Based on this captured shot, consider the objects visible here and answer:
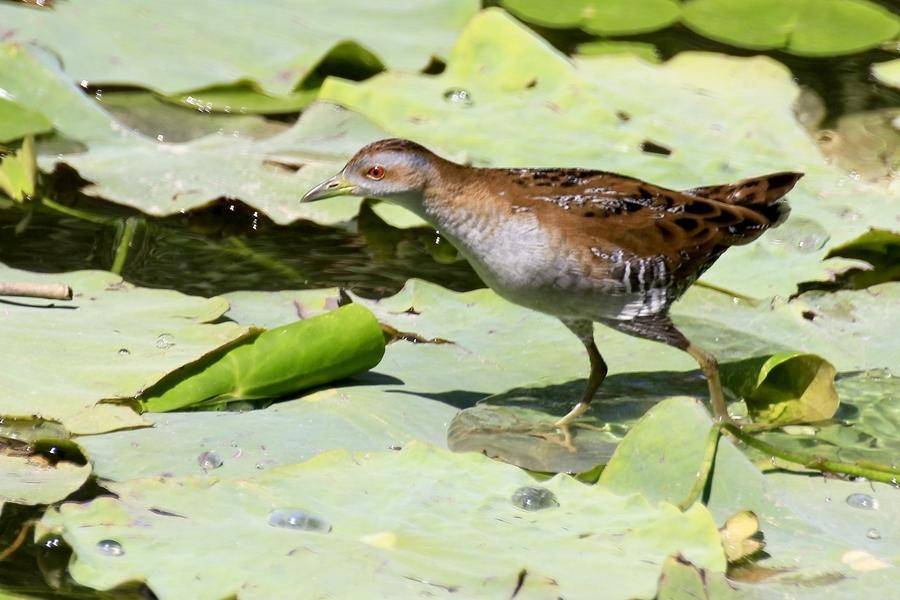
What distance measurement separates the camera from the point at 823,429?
3568 millimetres

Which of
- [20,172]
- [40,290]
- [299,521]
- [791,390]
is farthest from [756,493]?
[20,172]

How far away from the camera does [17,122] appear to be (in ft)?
16.3

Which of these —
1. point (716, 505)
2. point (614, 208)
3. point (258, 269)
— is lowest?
point (258, 269)

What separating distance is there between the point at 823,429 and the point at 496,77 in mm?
2134

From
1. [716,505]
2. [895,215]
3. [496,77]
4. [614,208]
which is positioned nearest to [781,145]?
[895,215]

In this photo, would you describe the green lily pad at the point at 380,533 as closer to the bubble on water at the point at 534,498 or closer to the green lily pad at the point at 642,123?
the bubble on water at the point at 534,498

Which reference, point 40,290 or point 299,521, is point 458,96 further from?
point 299,521

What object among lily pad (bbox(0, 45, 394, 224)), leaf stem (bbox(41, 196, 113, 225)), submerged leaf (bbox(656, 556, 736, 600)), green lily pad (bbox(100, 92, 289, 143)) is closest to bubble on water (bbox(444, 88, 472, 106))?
lily pad (bbox(0, 45, 394, 224))

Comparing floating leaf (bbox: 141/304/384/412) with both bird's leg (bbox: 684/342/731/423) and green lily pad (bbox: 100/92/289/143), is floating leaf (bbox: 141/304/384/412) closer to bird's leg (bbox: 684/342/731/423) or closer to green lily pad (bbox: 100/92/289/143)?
bird's leg (bbox: 684/342/731/423)

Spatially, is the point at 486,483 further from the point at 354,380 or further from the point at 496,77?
the point at 496,77

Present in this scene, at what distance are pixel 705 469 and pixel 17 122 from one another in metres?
2.91

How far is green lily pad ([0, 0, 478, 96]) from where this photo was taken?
5254 mm

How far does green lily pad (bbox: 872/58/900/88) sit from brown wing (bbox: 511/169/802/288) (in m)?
2.25

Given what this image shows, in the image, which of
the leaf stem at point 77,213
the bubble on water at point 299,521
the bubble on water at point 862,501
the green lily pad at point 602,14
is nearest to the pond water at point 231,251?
the leaf stem at point 77,213
